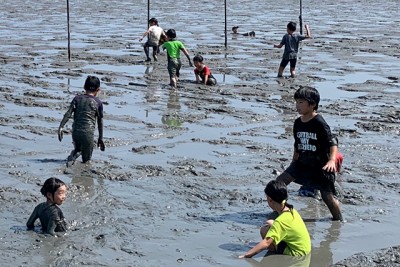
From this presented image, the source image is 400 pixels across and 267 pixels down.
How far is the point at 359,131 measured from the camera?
14.4 metres

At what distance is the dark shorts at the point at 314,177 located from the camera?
9.38m

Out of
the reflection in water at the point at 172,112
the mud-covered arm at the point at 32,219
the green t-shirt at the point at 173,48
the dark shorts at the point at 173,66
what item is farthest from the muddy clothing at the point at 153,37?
the mud-covered arm at the point at 32,219

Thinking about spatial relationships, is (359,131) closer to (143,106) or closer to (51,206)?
(143,106)

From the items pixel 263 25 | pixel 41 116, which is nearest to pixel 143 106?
pixel 41 116

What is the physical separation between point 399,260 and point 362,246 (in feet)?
1.92

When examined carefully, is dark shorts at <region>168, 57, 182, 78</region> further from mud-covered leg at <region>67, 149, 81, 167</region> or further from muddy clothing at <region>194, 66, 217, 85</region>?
mud-covered leg at <region>67, 149, 81, 167</region>

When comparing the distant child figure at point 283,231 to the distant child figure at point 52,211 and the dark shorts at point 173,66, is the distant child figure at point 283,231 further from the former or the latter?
the dark shorts at point 173,66

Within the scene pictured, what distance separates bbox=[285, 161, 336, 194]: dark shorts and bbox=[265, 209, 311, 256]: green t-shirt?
3.84ft

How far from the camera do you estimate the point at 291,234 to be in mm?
8211

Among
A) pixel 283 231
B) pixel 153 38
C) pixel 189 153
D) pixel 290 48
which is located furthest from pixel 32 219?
pixel 153 38

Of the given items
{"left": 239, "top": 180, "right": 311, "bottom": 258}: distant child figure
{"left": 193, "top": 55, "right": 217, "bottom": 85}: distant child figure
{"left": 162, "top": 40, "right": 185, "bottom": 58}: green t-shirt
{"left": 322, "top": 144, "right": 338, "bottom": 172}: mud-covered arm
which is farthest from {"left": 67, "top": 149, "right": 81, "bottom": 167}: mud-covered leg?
{"left": 162, "top": 40, "right": 185, "bottom": 58}: green t-shirt

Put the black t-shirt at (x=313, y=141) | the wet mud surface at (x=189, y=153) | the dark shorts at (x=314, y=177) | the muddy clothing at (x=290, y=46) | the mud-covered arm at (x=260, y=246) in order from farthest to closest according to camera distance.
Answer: the muddy clothing at (x=290, y=46) < the dark shorts at (x=314, y=177) < the black t-shirt at (x=313, y=141) < the wet mud surface at (x=189, y=153) < the mud-covered arm at (x=260, y=246)

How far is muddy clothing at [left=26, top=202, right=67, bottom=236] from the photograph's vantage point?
8.77 metres

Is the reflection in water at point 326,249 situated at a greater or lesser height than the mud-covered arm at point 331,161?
lesser
